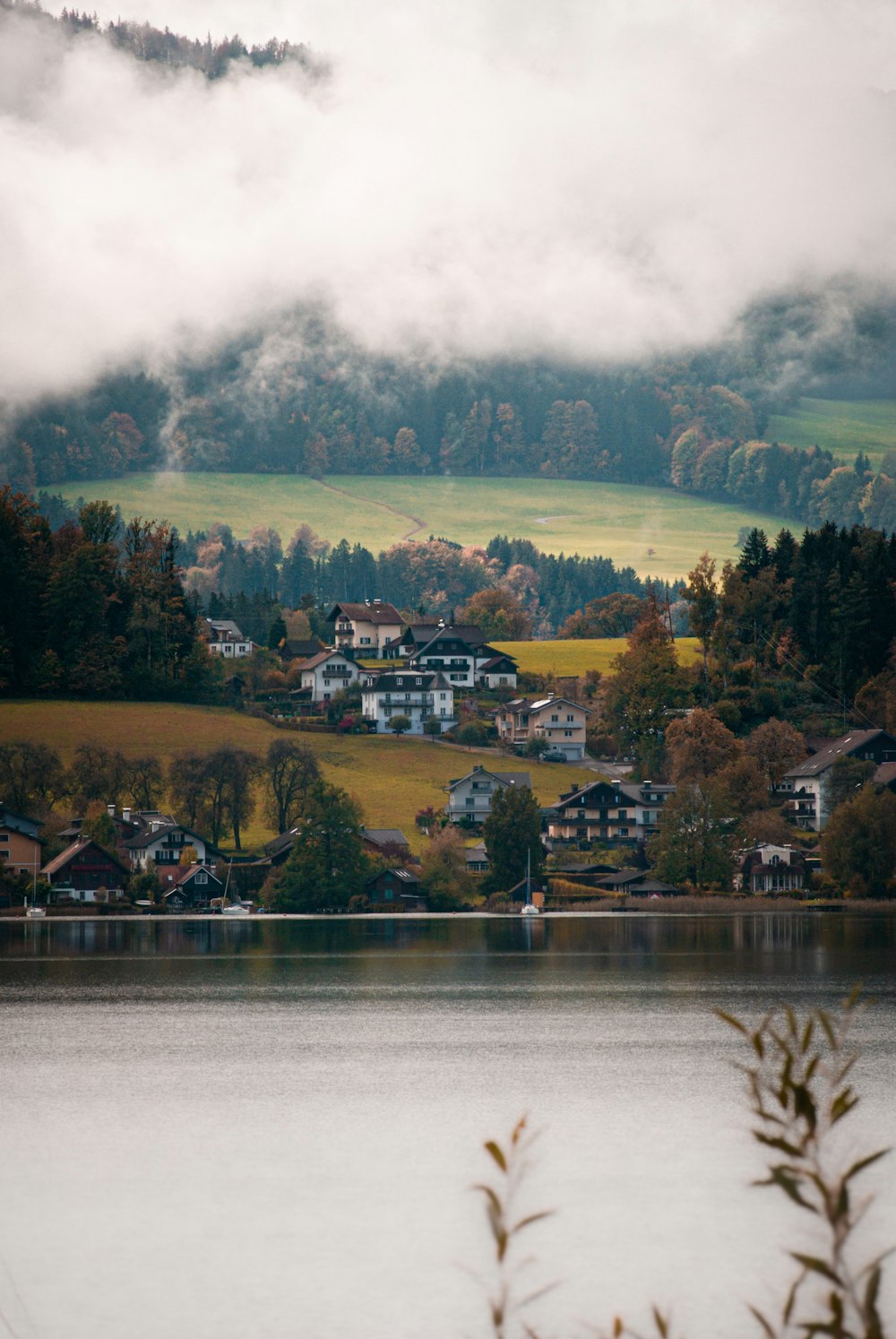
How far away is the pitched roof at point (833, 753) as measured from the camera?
13125 cm

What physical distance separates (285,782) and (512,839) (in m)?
21.4

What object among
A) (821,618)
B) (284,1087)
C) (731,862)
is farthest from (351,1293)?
(821,618)

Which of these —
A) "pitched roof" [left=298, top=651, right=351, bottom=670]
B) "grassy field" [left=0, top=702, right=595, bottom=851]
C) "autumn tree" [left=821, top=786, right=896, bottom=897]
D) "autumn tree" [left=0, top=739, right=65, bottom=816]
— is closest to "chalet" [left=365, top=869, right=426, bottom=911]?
"grassy field" [left=0, top=702, right=595, bottom=851]

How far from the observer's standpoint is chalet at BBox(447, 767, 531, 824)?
131 m

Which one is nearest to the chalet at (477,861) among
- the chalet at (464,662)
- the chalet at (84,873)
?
the chalet at (84,873)

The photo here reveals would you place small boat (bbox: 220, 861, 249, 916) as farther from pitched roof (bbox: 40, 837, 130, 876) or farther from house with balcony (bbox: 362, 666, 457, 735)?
house with balcony (bbox: 362, 666, 457, 735)

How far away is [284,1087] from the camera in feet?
150

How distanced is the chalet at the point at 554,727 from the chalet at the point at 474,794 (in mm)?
22801

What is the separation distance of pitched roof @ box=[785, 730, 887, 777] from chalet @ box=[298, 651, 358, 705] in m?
54.7

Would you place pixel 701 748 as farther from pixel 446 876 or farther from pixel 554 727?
pixel 446 876

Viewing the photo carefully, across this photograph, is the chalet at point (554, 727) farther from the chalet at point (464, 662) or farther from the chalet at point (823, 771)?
the chalet at point (823, 771)

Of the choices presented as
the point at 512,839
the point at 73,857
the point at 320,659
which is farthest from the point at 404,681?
the point at 73,857

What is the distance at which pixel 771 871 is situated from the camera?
11694cm

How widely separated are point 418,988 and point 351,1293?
42036 millimetres
